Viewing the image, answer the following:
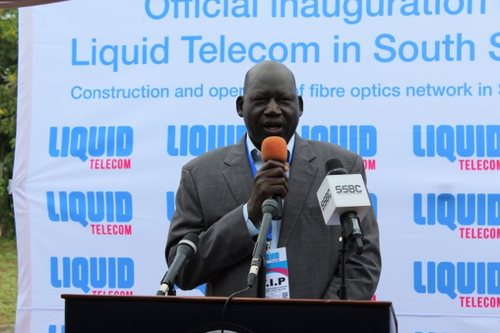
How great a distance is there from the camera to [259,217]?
2510mm

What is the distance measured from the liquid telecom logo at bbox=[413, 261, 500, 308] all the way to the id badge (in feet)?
5.43

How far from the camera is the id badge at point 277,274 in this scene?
2.59m

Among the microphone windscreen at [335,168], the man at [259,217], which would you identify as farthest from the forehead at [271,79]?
the microphone windscreen at [335,168]

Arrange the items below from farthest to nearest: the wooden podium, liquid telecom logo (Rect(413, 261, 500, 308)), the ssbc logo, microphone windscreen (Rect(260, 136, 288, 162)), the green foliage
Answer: the green foliage
liquid telecom logo (Rect(413, 261, 500, 308))
microphone windscreen (Rect(260, 136, 288, 162))
the ssbc logo
the wooden podium

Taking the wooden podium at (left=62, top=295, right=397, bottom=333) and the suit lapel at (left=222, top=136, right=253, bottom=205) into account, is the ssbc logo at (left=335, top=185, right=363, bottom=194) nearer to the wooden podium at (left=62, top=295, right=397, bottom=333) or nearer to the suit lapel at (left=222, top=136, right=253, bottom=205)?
the wooden podium at (left=62, top=295, right=397, bottom=333)

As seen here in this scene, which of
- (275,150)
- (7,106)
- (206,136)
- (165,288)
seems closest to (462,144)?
(206,136)

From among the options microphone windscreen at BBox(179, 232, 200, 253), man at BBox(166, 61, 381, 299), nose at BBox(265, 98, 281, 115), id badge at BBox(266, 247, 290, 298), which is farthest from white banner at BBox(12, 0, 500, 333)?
microphone windscreen at BBox(179, 232, 200, 253)

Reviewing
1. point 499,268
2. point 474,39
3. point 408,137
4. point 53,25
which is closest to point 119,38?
point 53,25

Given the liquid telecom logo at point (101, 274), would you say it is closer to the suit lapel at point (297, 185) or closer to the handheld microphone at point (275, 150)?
the suit lapel at point (297, 185)

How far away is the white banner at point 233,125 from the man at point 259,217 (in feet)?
4.34

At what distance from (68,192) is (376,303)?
283 centimetres

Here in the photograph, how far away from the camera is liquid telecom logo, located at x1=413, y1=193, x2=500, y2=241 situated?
4.02m

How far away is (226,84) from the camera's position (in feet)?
14.1

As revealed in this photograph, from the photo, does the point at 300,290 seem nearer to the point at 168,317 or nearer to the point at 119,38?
the point at 168,317
